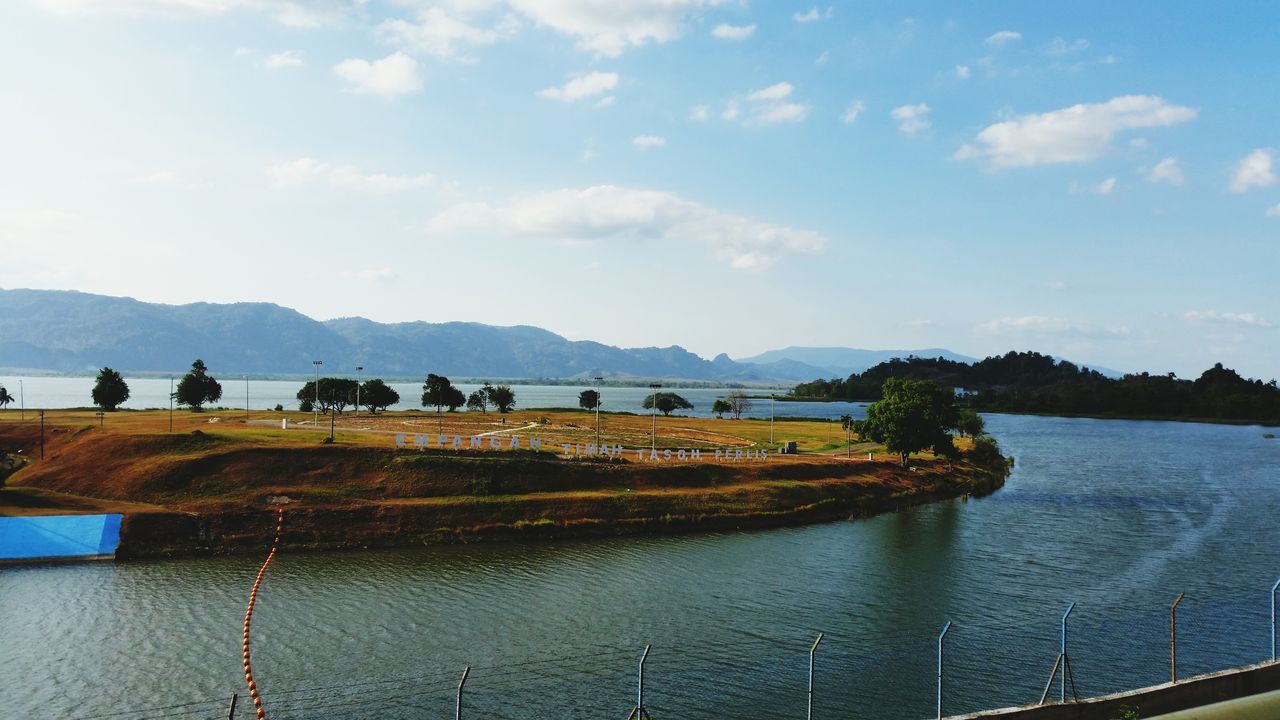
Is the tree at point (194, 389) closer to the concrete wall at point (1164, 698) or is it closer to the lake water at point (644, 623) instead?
the lake water at point (644, 623)

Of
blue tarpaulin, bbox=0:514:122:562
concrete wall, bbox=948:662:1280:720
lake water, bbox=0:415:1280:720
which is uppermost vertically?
concrete wall, bbox=948:662:1280:720

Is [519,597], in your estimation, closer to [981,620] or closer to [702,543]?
[702,543]

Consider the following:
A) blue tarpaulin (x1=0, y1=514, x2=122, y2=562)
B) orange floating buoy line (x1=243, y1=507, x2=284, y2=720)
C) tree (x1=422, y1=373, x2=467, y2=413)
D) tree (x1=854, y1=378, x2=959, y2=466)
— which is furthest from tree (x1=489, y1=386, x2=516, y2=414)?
blue tarpaulin (x1=0, y1=514, x2=122, y2=562)

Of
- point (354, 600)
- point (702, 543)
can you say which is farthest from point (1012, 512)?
point (354, 600)

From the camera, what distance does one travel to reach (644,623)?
137ft

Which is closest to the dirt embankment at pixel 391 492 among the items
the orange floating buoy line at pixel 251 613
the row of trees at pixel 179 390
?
the orange floating buoy line at pixel 251 613

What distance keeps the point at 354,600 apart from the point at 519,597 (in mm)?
9934

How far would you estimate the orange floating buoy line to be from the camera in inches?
1170

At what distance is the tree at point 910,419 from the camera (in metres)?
101

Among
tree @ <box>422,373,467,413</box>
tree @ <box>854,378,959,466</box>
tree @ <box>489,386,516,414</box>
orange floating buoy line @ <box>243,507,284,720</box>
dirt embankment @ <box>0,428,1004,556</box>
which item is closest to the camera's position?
orange floating buoy line @ <box>243,507,284,720</box>

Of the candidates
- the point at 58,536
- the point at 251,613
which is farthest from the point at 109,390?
the point at 251,613

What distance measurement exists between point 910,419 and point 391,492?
67588mm

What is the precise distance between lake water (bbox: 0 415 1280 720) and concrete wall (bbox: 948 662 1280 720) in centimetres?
551

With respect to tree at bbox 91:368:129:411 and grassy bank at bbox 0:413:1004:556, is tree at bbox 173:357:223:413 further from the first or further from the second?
grassy bank at bbox 0:413:1004:556
